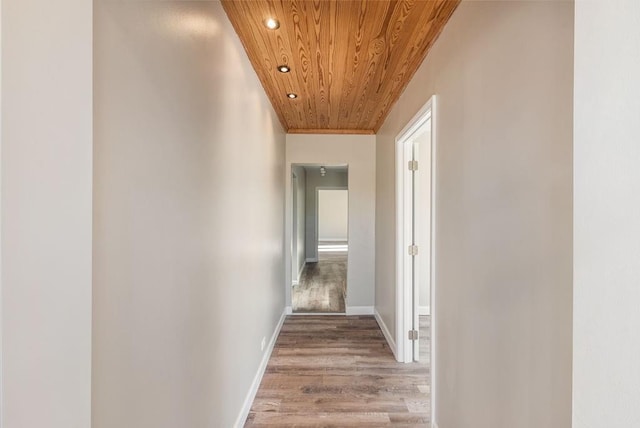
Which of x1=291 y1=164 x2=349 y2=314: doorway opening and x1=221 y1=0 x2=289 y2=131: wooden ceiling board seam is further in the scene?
x1=291 y1=164 x2=349 y2=314: doorway opening

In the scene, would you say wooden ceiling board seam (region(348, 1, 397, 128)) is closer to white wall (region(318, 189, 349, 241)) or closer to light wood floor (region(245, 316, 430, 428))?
light wood floor (region(245, 316, 430, 428))

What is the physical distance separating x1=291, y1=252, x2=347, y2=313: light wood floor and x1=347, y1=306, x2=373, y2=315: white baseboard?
179 millimetres

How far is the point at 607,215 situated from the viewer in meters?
0.55

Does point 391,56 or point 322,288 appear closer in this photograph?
Answer: point 391,56

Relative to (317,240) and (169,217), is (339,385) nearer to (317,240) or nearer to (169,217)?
(169,217)

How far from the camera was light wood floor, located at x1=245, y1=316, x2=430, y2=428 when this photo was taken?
204 cm

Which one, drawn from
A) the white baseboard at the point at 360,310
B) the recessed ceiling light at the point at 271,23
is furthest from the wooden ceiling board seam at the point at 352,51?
the white baseboard at the point at 360,310

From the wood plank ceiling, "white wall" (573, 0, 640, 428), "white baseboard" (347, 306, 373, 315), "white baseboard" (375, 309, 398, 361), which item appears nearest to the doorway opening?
"white baseboard" (347, 306, 373, 315)

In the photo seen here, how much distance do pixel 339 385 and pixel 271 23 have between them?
8.44ft

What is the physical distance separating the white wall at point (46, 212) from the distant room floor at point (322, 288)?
12.7 ft

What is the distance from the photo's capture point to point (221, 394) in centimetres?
159

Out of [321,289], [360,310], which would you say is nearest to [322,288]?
[321,289]

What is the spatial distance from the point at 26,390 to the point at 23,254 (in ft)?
0.69

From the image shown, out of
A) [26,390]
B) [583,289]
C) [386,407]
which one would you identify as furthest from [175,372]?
[386,407]
